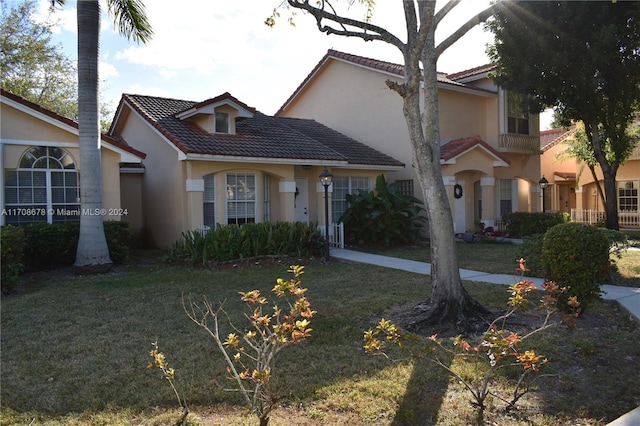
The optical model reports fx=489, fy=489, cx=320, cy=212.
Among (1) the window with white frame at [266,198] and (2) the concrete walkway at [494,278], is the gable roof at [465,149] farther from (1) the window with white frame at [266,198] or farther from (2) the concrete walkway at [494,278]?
(1) the window with white frame at [266,198]

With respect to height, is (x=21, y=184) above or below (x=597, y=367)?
above

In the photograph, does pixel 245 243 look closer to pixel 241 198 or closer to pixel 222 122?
pixel 241 198

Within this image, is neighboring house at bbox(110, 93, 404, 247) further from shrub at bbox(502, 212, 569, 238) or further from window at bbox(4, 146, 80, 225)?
shrub at bbox(502, 212, 569, 238)

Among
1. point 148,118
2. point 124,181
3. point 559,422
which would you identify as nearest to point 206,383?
point 559,422

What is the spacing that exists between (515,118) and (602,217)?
9.74m

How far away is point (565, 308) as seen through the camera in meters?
6.86

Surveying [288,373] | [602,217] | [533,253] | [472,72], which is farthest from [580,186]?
[288,373]

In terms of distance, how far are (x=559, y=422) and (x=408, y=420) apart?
1.26 metres

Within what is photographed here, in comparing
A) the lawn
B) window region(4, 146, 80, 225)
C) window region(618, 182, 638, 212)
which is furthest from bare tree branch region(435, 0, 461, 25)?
window region(618, 182, 638, 212)

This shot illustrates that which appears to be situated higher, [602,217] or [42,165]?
[42,165]

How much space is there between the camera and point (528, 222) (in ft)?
60.7

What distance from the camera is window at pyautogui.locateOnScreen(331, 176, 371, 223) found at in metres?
18.0

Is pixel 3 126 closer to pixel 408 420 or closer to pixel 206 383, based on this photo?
pixel 206 383

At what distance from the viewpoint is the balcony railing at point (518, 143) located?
2028cm
